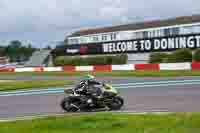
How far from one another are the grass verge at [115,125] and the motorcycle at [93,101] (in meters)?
2.85

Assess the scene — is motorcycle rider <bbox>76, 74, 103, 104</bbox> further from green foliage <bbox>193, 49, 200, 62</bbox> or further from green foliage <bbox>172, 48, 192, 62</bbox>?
green foliage <bbox>172, 48, 192, 62</bbox>

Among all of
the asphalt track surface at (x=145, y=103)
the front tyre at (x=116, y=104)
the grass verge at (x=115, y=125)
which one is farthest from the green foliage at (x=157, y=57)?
the grass verge at (x=115, y=125)

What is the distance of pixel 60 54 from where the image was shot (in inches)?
2314

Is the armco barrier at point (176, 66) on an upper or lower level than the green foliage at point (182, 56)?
lower

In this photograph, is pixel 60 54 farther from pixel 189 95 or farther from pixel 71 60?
pixel 189 95

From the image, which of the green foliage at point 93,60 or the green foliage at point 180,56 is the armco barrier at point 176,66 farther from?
the green foliage at point 93,60

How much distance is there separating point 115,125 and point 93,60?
3989 centimetres

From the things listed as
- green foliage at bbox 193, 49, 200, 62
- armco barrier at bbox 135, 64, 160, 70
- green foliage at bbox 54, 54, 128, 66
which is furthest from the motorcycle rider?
green foliage at bbox 54, 54, 128, 66

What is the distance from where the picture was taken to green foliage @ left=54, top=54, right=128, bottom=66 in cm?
4784

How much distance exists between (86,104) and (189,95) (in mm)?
4281

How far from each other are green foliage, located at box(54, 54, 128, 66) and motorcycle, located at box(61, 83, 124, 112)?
3321 cm

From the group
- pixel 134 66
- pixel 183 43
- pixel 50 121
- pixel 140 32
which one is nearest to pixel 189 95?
pixel 50 121

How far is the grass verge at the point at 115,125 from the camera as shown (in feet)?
29.7

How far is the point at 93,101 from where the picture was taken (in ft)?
45.8
